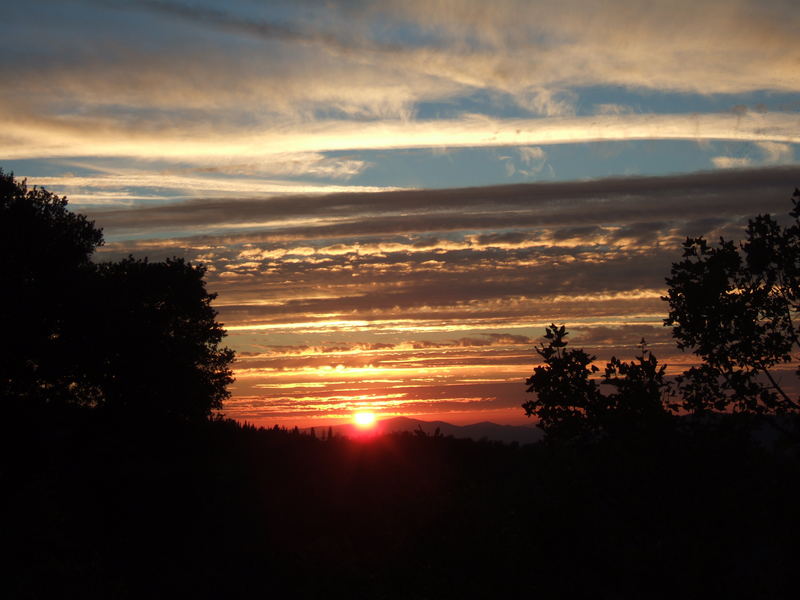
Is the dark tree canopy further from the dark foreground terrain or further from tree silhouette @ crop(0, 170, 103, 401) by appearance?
the dark foreground terrain

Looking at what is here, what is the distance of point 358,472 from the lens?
31.8 meters

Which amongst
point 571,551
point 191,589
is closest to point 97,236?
point 191,589

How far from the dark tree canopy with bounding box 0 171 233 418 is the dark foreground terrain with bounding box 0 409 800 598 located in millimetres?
1566

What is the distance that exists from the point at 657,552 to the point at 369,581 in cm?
1158

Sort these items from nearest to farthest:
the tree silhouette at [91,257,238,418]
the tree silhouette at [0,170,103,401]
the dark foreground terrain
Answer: the dark foreground terrain, the tree silhouette at [0,170,103,401], the tree silhouette at [91,257,238,418]

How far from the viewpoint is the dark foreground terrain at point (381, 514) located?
1120 centimetres

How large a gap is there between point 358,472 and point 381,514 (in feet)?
17.2

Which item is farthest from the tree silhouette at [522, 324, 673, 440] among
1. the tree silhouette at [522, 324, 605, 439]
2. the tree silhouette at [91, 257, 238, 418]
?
the tree silhouette at [91, 257, 238, 418]

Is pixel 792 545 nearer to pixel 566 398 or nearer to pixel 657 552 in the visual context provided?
pixel 657 552

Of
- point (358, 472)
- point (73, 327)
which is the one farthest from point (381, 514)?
point (73, 327)

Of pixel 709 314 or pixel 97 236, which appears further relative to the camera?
pixel 97 236

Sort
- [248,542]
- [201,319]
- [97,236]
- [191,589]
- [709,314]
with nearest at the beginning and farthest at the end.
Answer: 1. [709,314]
2. [191,589]
3. [248,542]
4. [97,236]
5. [201,319]

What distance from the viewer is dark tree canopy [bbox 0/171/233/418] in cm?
3238

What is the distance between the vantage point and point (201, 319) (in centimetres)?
4684
